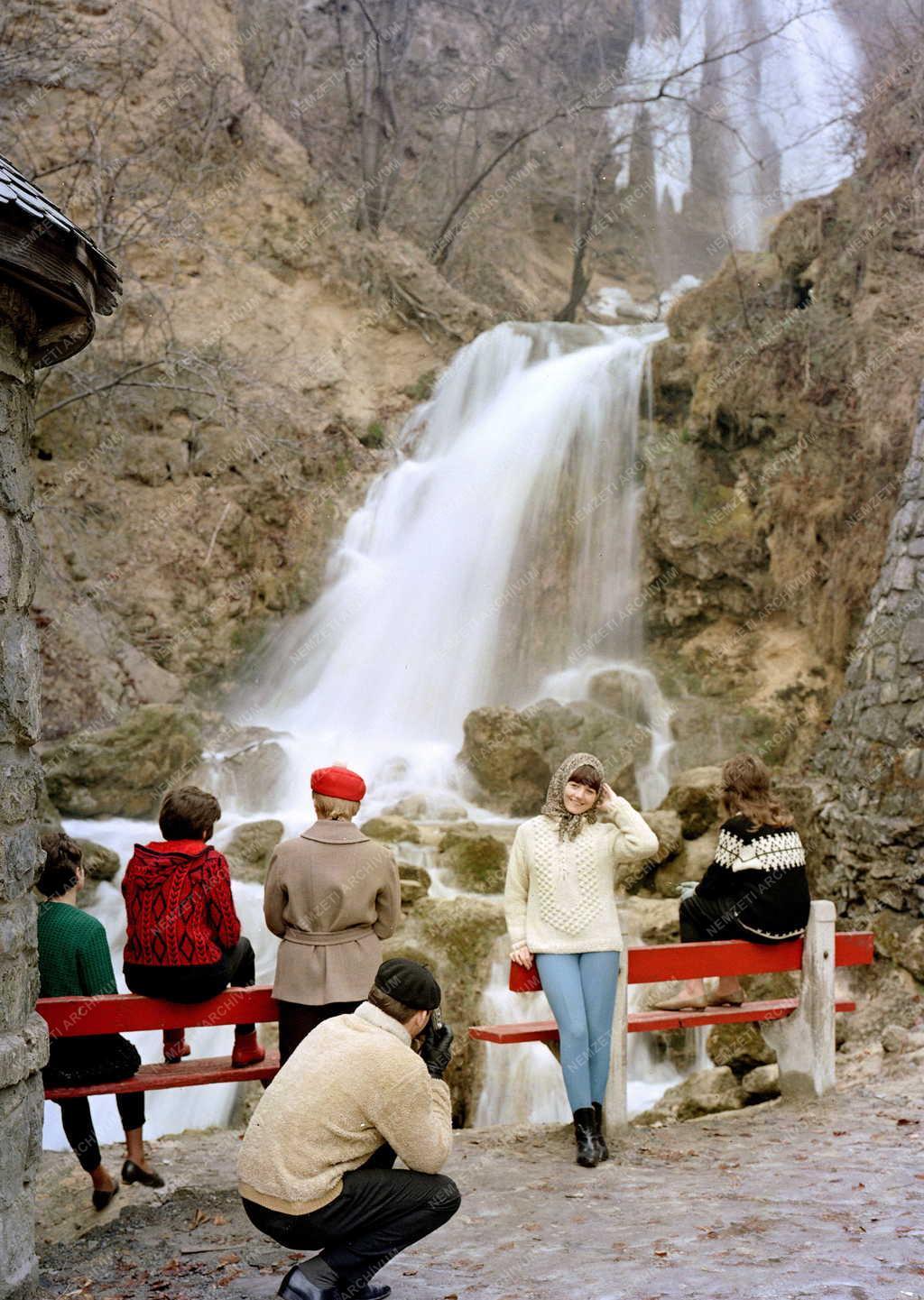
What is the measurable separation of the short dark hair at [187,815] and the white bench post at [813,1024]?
2.95m

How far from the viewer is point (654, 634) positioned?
14.1 meters

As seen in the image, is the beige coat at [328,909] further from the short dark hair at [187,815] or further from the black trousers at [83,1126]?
the black trousers at [83,1126]

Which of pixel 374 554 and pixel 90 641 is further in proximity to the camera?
pixel 374 554

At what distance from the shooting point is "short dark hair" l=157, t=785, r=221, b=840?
14.8 ft

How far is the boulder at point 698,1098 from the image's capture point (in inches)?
260

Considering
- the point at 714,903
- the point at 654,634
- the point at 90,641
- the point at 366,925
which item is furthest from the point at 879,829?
the point at 90,641

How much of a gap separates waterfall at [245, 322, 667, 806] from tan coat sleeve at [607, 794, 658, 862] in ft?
24.6

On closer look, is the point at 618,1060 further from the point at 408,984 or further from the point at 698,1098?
the point at 408,984

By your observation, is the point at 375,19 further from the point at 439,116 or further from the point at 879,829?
the point at 879,829

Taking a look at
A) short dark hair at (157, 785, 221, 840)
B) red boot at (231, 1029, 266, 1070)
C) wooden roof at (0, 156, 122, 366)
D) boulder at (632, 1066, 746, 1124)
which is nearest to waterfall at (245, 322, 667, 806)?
boulder at (632, 1066, 746, 1124)

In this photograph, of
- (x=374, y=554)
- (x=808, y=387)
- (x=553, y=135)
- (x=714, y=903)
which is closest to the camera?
(x=714, y=903)

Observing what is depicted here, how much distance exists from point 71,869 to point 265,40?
2089 cm

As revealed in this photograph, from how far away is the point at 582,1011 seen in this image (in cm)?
496

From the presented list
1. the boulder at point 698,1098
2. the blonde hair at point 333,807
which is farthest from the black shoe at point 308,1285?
the boulder at point 698,1098
